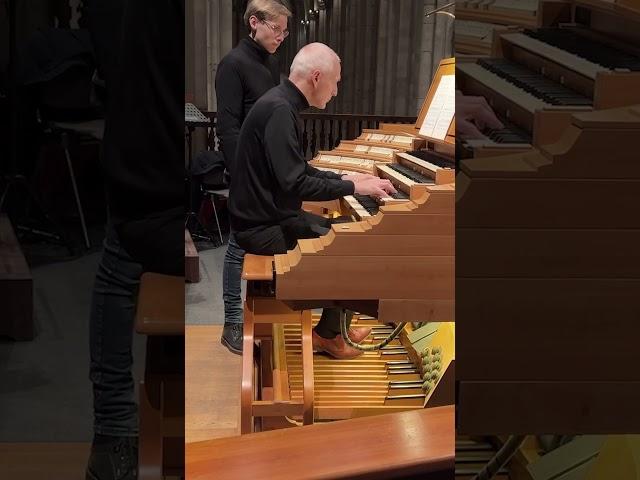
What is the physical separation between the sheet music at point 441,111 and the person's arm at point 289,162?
246 millimetres

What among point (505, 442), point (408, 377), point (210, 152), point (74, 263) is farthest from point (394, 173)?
point (74, 263)

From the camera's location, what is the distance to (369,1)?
3.44ft

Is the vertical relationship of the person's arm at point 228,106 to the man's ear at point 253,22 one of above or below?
below

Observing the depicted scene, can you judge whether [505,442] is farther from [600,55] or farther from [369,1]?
[369,1]

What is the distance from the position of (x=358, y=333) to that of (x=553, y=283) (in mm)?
1166

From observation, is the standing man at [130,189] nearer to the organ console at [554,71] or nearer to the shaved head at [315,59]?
the organ console at [554,71]

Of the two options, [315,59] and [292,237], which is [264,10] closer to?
[315,59]

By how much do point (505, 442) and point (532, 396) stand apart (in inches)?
2.8

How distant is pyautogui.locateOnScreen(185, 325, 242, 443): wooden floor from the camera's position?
163 centimetres

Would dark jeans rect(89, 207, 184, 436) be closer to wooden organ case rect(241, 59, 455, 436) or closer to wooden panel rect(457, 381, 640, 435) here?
wooden panel rect(457, 381, 640, 435)

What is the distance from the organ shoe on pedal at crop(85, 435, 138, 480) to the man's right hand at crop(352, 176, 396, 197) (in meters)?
1.35

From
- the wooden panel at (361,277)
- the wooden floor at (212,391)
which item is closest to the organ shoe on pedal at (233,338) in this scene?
the wooden floor at (212,391)

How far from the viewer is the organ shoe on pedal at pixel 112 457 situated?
0.75 meters

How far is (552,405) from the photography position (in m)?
0.80
